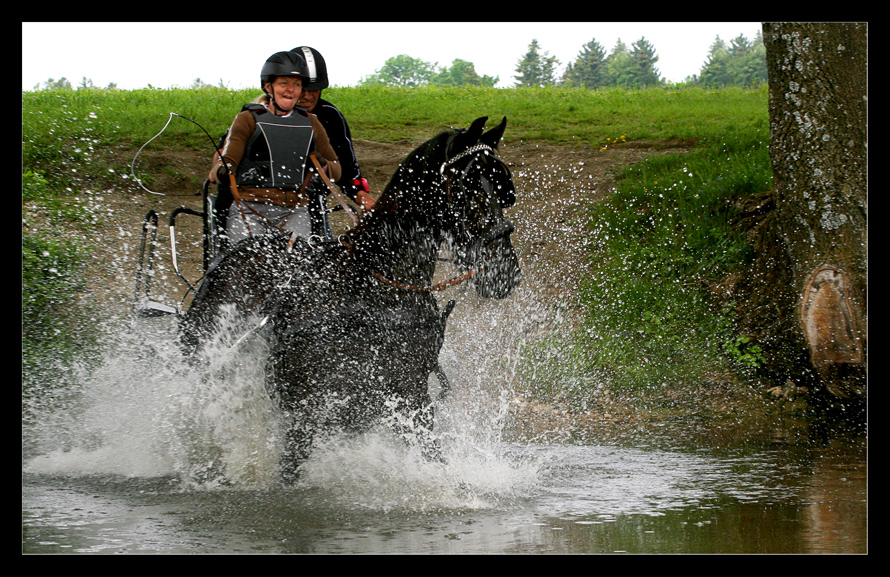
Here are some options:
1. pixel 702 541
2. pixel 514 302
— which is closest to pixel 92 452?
pixel 702 541

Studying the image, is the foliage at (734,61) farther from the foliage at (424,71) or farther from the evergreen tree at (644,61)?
the foliage at (424,71)

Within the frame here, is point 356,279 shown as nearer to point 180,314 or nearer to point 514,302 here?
point 180,314

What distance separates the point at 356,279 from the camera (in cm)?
458

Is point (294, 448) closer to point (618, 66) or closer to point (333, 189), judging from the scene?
point (333, 189)

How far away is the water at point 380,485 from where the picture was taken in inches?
162

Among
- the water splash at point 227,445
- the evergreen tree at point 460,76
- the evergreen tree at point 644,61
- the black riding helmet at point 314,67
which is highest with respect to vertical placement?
the evergreen tree at point 644,61

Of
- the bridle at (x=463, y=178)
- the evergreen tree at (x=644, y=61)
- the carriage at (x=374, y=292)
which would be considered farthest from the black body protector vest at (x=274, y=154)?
the evergreen tree at (x=644, y=61)

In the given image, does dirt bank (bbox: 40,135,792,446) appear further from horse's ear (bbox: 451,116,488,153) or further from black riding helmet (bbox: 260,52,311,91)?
horse's ear (bbox: 451,116,488,153)

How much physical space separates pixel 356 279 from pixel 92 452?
2.81 meters

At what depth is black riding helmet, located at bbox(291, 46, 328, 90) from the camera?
5816 millimetres

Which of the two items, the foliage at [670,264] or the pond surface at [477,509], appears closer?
the pond surface at [477,509]

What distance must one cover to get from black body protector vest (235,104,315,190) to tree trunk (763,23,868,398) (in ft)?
13.7

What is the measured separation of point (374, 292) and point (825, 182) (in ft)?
14.4

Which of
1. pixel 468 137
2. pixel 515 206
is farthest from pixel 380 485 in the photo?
pixel 515 206
